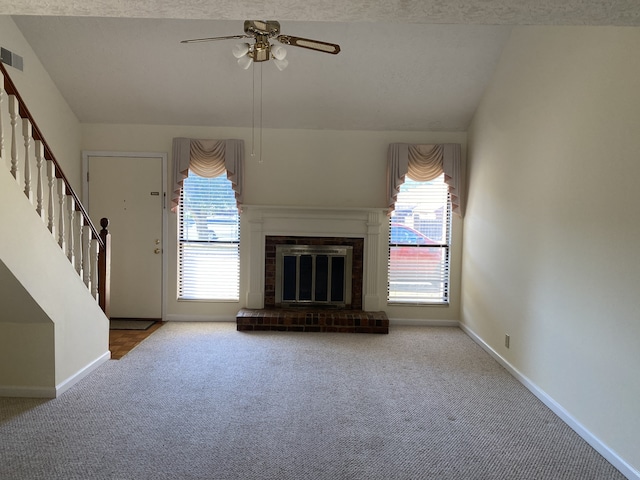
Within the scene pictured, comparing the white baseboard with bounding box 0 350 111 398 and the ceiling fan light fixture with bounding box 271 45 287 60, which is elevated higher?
the ceiling fan light fixture with bounding box 271 45 287 60

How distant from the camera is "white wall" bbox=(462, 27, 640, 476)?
2363 millimetres

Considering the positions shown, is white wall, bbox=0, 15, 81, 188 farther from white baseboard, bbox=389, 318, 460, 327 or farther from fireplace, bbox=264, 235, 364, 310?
white baseboard, bbox=389, 318, 460, 327

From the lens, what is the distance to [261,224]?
5199 mm

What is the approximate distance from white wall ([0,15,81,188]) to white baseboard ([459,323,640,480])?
501 cm

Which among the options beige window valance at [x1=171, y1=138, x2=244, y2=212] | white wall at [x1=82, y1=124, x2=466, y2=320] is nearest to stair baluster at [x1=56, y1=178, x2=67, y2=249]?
beige window valance at [x1=171, y1=138, x2=244, y2=212]

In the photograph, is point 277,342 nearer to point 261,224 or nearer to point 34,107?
point 261,224

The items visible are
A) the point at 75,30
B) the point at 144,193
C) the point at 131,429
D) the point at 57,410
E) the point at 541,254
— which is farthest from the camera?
the point at 144,193

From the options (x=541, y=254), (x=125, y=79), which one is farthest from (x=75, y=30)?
(x=541, y=254)

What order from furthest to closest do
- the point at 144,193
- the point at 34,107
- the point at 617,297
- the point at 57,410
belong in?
the point at 144,193, the point at 34,107, the point at 57,410, the point at 617,297

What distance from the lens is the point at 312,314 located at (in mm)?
5000

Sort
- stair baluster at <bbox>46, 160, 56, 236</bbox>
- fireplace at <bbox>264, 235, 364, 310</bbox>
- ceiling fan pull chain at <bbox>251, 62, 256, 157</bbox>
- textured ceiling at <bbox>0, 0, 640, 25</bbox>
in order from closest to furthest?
textured ceiling at <bbox>0, 0, 640, 25</bbox> < stair baluster at <bbox>46, 160, 56, 236</bbox> < ceiling fan pull chain at <bbox>251, 62, 256, 157</bbox> < fireplace at <bbox>264, 235, 364, 310</bbox>

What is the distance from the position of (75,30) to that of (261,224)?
276cm

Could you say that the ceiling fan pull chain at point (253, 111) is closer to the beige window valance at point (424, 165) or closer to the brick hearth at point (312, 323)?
the beige window valance at point (424, 165)

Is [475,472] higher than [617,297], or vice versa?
[617,297]
